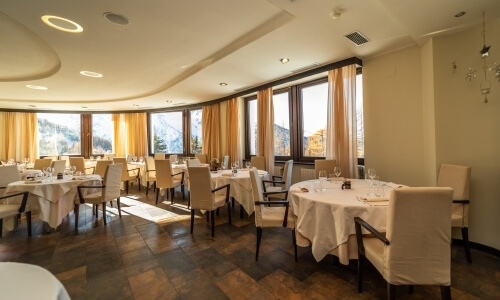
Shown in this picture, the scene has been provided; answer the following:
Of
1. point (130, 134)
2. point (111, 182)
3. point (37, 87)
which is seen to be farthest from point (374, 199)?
point (130, 134)

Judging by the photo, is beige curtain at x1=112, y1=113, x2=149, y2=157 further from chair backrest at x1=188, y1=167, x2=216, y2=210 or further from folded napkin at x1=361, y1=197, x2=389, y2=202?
folded napkin at x1=361, y1=197, x2=389, y2=202

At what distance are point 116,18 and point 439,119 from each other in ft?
13.9

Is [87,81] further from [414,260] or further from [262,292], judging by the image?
[414,260]

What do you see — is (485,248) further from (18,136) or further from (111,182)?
(18,136)

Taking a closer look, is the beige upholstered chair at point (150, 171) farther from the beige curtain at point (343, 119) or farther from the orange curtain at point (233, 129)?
the beige curtain at point (343, 119)

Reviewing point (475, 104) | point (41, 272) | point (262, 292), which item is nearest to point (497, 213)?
point (475, 104)

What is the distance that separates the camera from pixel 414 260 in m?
1.49

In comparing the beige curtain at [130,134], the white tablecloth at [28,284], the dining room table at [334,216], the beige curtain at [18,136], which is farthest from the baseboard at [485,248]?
the beige curtain at [18,136]

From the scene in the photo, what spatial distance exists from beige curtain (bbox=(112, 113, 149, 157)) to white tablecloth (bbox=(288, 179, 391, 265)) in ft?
25.8

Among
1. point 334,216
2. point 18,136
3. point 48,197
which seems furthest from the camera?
point 18,136

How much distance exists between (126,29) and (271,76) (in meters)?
2.81

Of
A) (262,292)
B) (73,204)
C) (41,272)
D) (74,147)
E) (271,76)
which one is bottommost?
(262,292)

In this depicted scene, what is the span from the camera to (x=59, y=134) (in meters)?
8.34

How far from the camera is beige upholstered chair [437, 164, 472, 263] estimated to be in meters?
2.35
